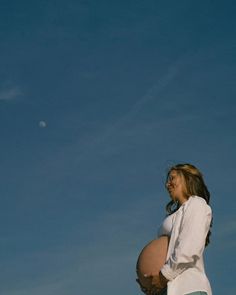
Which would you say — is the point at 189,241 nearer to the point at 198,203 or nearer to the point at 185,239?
the point at 185,239

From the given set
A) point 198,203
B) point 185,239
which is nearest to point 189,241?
point 185,239

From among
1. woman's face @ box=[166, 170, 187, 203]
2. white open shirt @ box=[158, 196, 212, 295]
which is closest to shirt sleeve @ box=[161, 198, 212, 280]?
white open shirt @ box=[158, 196, 212, 295]

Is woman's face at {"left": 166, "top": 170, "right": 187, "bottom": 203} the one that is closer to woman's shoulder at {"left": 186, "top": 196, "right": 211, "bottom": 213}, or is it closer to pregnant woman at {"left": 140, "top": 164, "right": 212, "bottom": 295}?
pregnant woman at {"left": 140, "top": 164, "right": 212, "bottom": 295}

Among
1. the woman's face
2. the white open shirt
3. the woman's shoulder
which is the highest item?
the woman's face

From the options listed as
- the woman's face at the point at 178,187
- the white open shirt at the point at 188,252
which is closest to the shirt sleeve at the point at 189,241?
the white open shirt at the point at 188,252

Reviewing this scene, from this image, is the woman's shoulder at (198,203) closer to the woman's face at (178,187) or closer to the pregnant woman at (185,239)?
the pregnant woman at (185,239)

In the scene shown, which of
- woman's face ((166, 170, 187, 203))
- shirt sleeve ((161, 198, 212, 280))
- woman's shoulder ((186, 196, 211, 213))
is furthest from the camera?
woman's face ((166, 170, 187, 203))

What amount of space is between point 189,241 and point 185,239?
43 mm

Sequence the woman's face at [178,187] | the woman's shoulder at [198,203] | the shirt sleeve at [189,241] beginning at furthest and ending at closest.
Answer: the woman's face at [178,187], the woman's shoulder at [198,203], the shirt sleeve at [189,241]

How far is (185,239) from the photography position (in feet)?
24.0

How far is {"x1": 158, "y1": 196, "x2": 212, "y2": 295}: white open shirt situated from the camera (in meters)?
7.30

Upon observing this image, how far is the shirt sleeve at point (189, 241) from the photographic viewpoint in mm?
7289

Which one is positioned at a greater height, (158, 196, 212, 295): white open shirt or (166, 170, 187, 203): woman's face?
(166, 170, 187, 203): woman's face

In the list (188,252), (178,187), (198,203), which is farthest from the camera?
(178,187)
